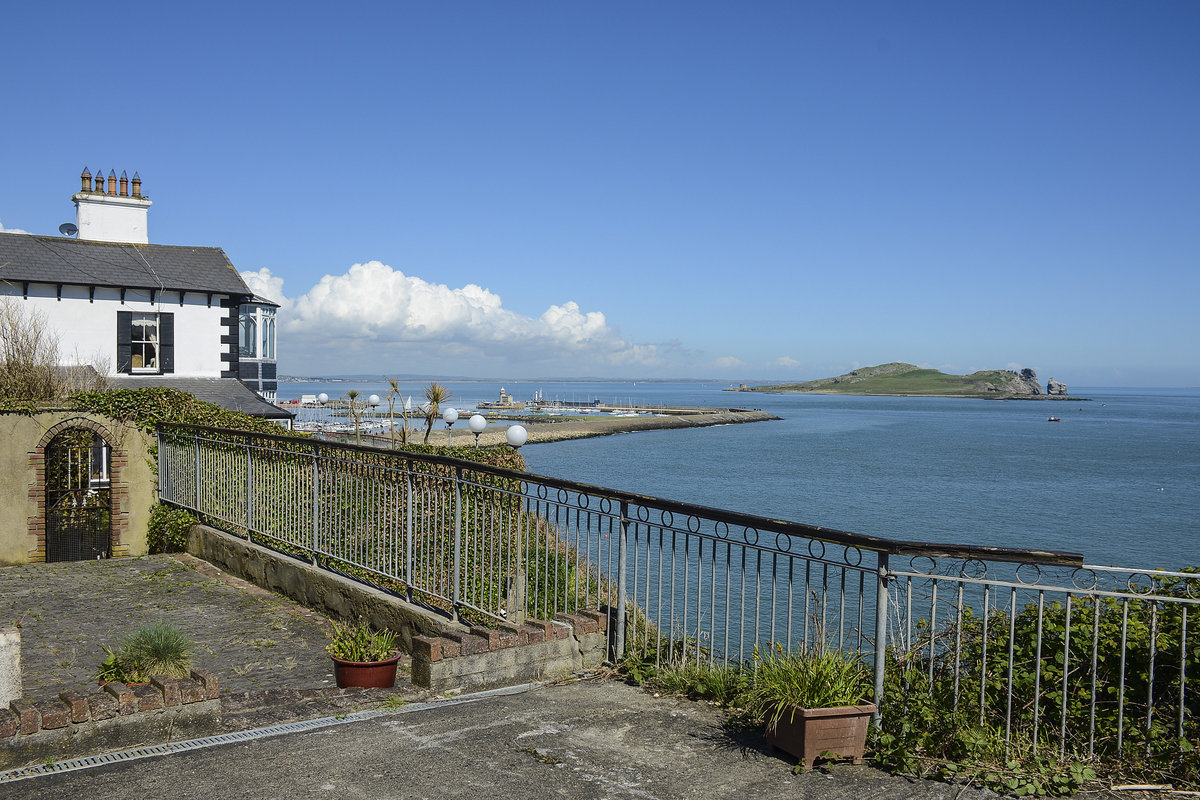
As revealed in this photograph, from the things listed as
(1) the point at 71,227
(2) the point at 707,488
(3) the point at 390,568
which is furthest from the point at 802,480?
(3) the point at 390,568

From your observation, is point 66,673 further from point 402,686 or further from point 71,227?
point 71,227

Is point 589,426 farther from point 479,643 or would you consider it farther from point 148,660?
point 148,660

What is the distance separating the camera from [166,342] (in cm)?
2519

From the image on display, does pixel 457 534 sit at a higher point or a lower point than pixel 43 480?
higher

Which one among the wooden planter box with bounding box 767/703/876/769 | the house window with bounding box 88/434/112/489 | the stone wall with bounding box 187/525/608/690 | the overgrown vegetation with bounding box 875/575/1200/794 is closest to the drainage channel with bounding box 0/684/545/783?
the stone wall with bounding box 187/525/608/690

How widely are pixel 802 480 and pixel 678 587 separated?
3475 centimetres

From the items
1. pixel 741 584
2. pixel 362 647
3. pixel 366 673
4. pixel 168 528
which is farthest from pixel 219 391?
pixel 741 584

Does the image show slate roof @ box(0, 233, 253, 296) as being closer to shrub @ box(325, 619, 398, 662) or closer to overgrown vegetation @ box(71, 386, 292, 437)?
overgrown vegetation @ box(71, 386, 292, 437)

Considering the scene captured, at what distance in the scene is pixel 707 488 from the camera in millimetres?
50312

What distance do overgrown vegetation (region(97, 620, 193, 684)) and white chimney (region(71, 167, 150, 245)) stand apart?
80.0 feet

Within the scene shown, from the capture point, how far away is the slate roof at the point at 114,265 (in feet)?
77.7

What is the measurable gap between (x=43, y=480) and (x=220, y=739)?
959 centimetres

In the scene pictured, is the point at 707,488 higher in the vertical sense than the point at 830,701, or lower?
lower

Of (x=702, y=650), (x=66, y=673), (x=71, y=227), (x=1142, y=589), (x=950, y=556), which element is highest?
(x=71, y=227)
